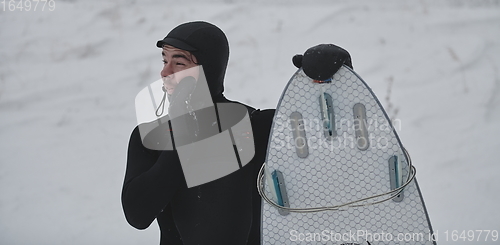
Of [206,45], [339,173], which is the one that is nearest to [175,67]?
[206,45]

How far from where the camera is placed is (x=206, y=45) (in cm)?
122

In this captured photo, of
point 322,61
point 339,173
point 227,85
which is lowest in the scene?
point 339,173

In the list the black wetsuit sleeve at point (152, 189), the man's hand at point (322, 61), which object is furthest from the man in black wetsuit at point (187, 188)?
the man's hand at point (322, 61)

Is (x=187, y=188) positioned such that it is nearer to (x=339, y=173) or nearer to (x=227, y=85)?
(x=339, y=173)

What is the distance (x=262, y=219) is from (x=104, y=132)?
1547mm

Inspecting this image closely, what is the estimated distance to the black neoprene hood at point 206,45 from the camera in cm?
119

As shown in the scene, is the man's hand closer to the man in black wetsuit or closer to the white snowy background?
the man in black wetsuit

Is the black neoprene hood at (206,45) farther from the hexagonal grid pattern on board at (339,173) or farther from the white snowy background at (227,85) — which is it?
the white snowy background at (227,85)

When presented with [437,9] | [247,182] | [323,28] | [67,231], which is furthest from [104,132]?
[437,9]

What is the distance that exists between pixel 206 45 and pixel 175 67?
0.09 metres

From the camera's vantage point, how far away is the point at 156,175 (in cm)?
112

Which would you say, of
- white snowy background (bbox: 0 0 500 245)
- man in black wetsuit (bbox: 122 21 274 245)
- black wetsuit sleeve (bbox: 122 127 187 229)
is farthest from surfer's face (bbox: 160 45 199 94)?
white snowy background (bbox: 0 0 500 245)

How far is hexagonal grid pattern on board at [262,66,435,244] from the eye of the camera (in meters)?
1.23

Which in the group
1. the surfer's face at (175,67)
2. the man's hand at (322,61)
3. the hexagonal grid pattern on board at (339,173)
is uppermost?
the surfer's face at (175,67)
